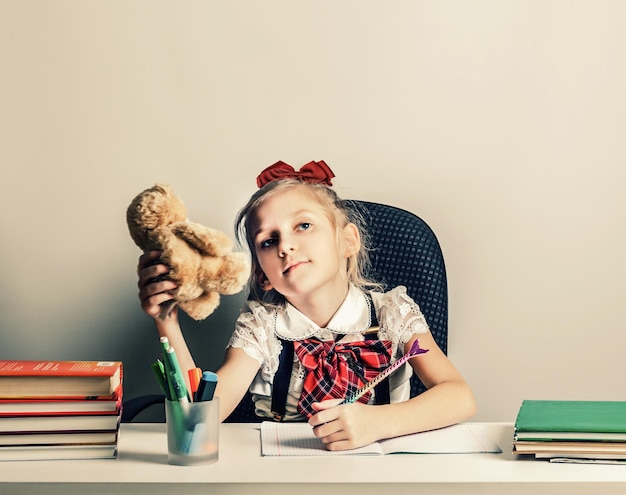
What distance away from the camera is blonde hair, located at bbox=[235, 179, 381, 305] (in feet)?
5.26

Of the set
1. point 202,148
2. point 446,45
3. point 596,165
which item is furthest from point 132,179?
point 596,165

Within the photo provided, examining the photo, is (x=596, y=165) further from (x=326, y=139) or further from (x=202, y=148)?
(x=202, y=148)

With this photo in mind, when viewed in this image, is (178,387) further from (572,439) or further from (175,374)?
(572,439)

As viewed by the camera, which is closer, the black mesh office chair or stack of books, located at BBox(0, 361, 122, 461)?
stack of books, located at BBox(0, 361, 122, 461)

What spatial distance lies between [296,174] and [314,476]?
0.79 meters

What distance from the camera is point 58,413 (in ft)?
3.66

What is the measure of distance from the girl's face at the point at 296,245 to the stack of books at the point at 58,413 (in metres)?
0.48

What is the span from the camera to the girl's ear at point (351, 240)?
1.64m

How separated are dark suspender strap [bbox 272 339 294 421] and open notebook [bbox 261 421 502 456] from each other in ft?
0.88

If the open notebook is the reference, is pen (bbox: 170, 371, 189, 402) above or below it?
above

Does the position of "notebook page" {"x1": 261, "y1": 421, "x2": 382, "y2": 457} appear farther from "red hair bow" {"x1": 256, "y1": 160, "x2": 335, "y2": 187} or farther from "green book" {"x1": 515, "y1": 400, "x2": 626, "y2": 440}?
"red hair bow" {"x1": 256, "y1": 160, "x2": 335, "y2": 187}

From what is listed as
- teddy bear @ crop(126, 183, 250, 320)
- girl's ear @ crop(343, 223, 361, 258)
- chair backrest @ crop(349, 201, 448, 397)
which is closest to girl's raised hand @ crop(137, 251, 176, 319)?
teddy bear @ crop(126, 183, 250, 320)

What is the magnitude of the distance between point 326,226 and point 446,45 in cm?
62

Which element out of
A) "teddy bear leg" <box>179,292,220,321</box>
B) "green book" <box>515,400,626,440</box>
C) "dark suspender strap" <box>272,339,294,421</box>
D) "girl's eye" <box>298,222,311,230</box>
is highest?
"girl's eye" <box>298,222,311,230</box>
